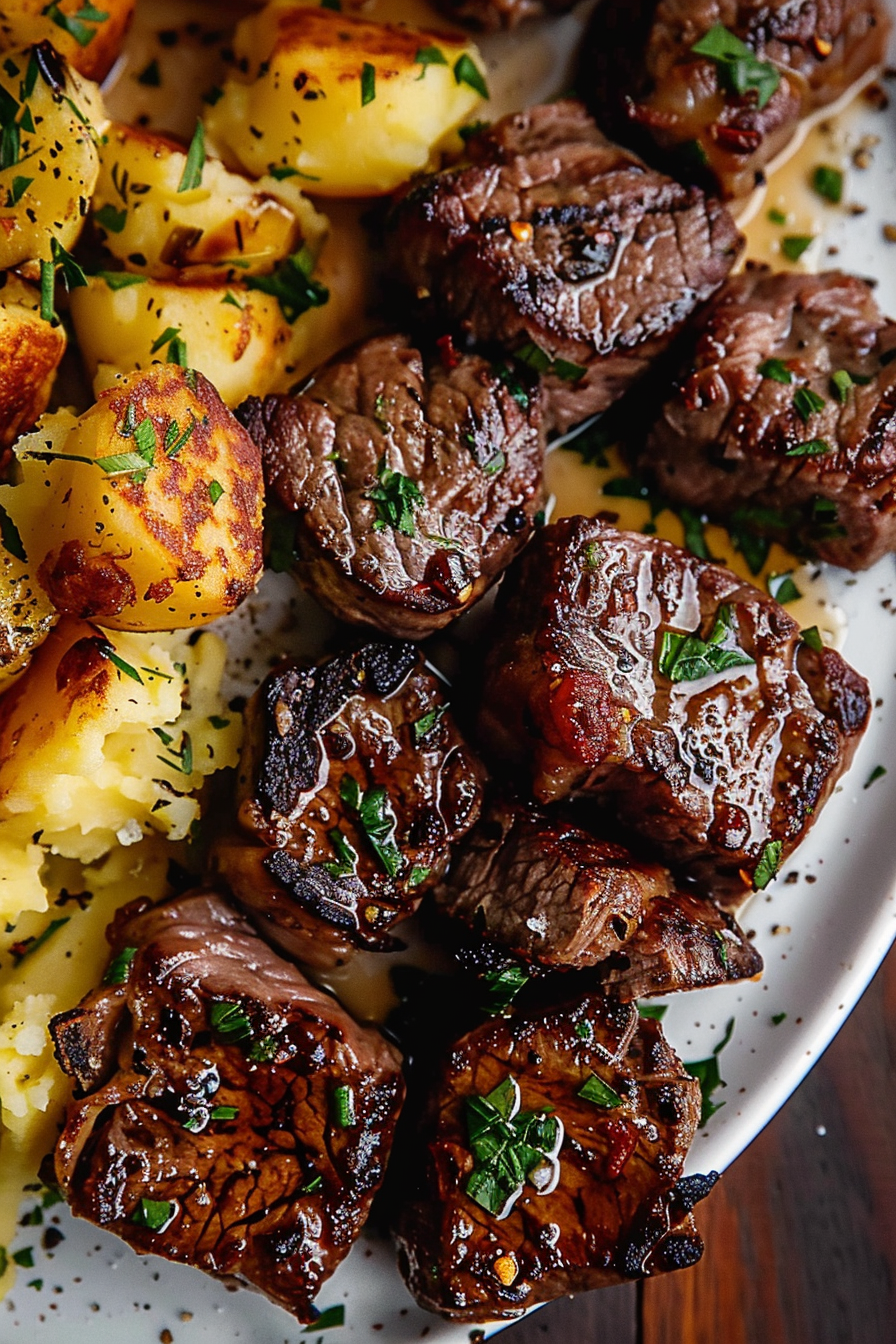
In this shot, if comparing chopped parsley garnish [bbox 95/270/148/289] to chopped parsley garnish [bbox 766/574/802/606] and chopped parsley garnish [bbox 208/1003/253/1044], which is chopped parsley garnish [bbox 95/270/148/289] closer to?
chopped parsley garnish [bbox 208/1003/253/1044]

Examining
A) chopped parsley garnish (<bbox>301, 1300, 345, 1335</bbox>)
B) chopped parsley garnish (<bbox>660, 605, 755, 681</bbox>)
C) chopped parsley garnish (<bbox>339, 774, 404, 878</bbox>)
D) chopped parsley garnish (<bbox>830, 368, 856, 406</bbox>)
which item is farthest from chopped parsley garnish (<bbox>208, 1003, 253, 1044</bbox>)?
chopped parsley garnish (<bbox>830, 368, 856, 406</bbox>)

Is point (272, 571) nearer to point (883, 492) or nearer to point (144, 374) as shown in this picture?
point (144, 374)

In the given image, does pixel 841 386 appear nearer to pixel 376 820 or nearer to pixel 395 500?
pixel 395 500

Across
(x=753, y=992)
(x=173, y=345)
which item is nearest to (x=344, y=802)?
(x=173, y=345)

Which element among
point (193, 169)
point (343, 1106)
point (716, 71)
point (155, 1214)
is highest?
point (716, 71)

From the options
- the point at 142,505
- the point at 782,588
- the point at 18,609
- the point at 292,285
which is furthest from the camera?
the point at 782,588

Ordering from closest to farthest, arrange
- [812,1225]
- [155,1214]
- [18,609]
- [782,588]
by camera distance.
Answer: [18,609], [155,1214], [782,588], [812,1225]

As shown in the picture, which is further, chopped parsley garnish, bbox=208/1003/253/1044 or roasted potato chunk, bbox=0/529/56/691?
chopped parsley garnish, bbox=208/1003/253/1044
